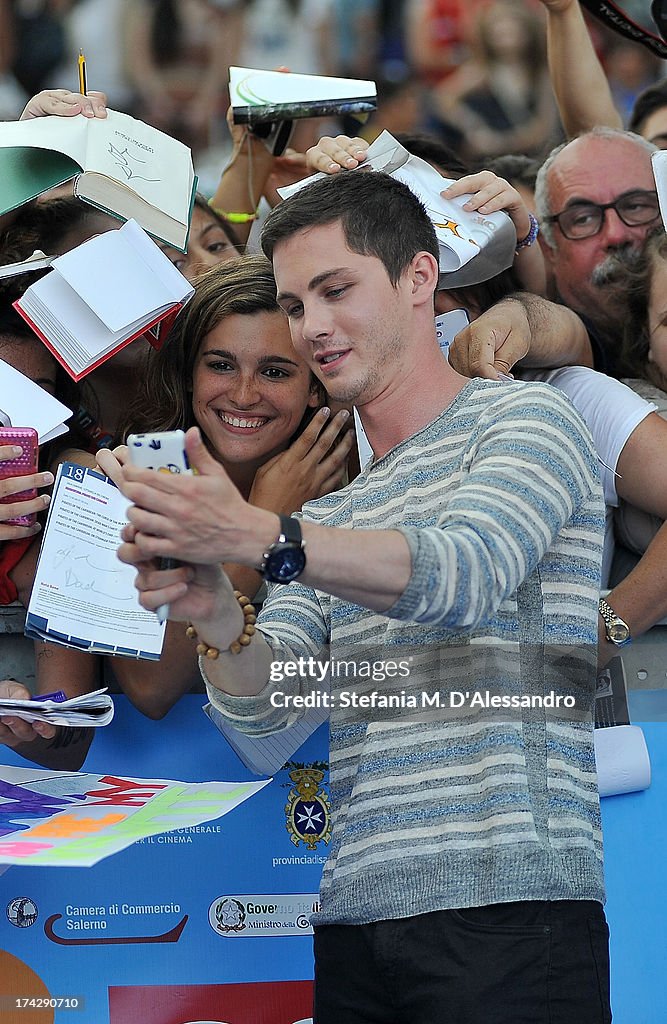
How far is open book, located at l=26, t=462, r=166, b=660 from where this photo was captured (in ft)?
6.24

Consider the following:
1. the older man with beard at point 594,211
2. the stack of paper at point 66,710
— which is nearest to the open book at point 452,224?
the older man with beard at point 594,211

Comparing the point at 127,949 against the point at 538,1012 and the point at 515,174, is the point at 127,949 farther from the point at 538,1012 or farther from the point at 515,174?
the point at 515,174

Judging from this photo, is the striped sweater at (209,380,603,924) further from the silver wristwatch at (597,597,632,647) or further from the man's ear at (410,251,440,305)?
the silver wristwatch at (597,597,632,647)

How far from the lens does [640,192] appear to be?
294cm

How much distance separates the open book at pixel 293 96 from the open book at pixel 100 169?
36 centimetres

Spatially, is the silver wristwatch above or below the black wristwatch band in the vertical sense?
above

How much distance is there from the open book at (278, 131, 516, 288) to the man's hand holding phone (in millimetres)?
643

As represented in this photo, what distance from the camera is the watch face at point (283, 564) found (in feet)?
4.15

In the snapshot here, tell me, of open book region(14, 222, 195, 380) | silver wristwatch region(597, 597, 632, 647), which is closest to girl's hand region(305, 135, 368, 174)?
open book region(14, 222, 195, 380)

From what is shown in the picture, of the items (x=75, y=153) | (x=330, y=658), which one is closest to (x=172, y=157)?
(x=75, y=153)

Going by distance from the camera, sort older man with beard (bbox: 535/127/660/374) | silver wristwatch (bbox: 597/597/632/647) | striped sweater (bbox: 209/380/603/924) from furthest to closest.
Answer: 1. older man with beard (bbox: 535/127/660/374)
2. silver wristwatch (bbox: 597/597/632/647)
3. striped sweater (bbox: 209/380/603/924)

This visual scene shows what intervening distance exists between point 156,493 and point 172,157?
128 cm

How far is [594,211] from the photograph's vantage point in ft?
9.71
